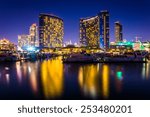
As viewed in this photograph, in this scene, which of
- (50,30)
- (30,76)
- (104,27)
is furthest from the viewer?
(50,30)

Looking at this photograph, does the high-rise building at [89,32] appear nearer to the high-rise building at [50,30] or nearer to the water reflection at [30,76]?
the high-rise building at [50,30]

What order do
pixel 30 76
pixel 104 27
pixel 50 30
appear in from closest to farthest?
pixel 30 76 < pixel 104 27 < pixel 50 30

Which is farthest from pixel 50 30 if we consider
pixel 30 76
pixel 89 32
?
pixel 30 76

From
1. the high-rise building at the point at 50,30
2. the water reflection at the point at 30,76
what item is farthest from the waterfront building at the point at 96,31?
the water reflection at the point at 30,76

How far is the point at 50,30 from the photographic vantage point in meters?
153

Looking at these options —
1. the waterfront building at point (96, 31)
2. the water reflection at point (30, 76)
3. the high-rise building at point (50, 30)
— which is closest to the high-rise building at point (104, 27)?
the waterfront building at point (96, 31)

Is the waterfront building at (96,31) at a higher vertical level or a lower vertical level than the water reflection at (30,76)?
higher

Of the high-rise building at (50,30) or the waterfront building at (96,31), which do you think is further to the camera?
the high-rise building at (50,30)

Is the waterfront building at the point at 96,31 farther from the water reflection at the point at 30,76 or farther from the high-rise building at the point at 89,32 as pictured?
the water reflection at the point at 30,76

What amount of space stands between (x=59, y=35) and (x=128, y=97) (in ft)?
508

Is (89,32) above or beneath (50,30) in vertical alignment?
beneath

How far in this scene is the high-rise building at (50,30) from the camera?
149 m

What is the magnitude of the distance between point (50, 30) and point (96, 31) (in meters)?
29.1

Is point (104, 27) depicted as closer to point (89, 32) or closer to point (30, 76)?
point (89, 32)
